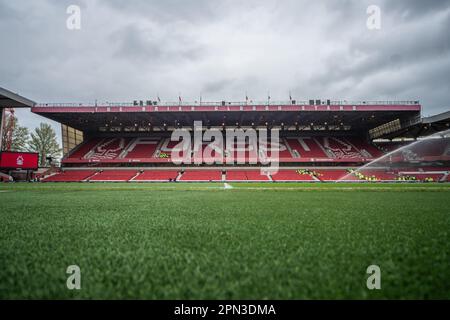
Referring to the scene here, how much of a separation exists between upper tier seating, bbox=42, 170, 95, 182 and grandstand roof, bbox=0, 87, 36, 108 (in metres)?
9.34

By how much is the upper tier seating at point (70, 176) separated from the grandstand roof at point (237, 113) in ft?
25.1

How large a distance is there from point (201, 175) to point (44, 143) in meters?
33.0

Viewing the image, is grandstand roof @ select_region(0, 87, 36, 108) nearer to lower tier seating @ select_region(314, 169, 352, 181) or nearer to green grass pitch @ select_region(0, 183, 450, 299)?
green grass pitch @ select_region(0, 183, 450, 299)

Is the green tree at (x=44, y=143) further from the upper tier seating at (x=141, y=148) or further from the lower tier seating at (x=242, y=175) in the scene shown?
the upper tier seating at (x=141, y=148)

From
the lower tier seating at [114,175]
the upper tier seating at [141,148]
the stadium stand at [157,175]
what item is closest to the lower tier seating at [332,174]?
the stadium stand at [157,175]

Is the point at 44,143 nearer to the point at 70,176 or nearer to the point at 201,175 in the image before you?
the point at 70,176

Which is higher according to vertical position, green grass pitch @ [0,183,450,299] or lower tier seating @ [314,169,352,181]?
lower tier seating @ [314,169,352,181]

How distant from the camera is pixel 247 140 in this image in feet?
120

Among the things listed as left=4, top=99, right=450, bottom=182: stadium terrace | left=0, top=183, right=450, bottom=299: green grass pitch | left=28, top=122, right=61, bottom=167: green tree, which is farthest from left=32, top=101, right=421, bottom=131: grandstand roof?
left=0, top=183, right=450, bottom=299: green grass pitch

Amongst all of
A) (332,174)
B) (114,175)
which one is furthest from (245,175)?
(114,175)

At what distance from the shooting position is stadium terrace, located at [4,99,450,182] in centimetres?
2838

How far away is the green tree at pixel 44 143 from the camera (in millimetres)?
41312

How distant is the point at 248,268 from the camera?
121 cm
